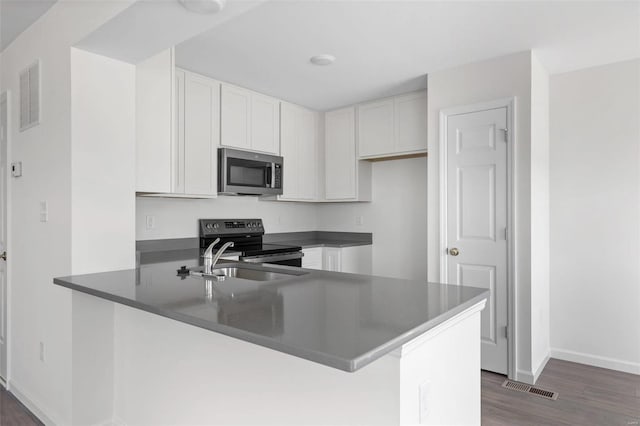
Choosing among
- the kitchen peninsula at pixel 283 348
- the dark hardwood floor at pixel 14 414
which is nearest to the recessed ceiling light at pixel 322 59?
the kitchen peninsula at pixel 283 348

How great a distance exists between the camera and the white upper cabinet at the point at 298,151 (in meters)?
4.21

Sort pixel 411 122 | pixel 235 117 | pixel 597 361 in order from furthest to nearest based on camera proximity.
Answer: pixel 411 122 < pixel 235 117 < pixel 597 361

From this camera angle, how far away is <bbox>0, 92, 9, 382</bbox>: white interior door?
2807 millimetres

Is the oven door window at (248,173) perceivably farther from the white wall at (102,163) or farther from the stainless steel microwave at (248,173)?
the white wall at (102,163)

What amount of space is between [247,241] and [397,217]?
163cm

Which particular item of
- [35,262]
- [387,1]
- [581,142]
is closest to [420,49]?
[387,1]

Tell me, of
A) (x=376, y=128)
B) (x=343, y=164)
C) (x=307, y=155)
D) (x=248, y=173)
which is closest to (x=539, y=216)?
(x=376, y=128)

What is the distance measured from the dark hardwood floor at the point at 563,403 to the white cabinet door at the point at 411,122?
2.09 meters

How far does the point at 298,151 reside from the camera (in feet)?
14.3

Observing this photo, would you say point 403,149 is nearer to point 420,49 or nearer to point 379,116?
point 379,116

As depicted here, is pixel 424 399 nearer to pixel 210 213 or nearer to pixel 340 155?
pixel 210 213

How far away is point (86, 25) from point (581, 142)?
11.8ft

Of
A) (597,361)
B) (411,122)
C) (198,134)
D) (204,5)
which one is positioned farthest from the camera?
(411,122)

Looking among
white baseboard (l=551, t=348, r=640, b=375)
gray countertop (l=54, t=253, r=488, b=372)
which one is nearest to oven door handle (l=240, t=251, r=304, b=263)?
gray countertop (l=54, t=253, r=488, b=372)
